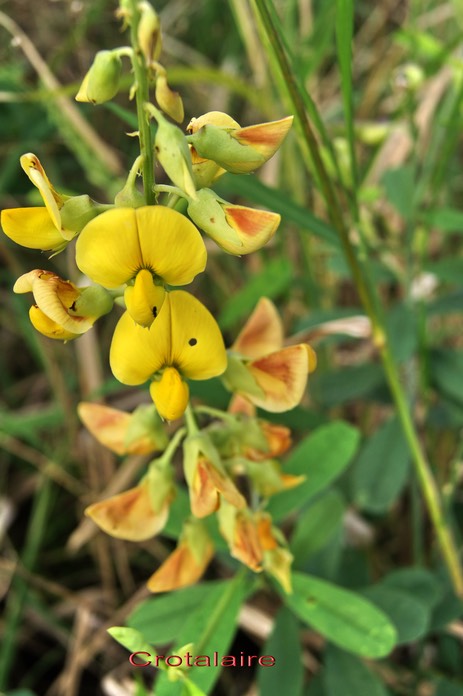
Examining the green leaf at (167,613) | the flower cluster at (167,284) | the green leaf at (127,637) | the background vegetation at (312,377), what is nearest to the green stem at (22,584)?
the background vegetation at (312,377)

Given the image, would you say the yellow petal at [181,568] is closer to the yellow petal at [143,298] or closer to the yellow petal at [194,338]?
the yellow petal at [194,338]

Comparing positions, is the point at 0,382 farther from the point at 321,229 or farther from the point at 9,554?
the point at 321,229

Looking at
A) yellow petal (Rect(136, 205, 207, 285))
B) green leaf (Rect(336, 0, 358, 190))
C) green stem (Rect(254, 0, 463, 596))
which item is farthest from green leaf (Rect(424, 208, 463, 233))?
yellow petal (Rect(136, 205, 207, 285))

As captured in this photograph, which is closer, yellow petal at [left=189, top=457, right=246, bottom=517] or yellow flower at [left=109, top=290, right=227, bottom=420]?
yellow flower at [left=109, top=290, right=227, bottom=420]

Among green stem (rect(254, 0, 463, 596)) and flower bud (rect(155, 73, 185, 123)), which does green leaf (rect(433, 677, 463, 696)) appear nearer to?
green stem (rect(254, 0, 463, 596))

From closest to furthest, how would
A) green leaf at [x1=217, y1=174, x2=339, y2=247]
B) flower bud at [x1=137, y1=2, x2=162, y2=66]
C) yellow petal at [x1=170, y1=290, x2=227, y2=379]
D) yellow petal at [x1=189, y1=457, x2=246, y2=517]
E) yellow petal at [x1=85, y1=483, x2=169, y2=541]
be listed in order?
1. flower bud at [x1=137, y1=2, x2=162, y2=66]
2. yellow petal at [x1=170, y1=290, x2=227, y2=379]
3. yellow petal at [x1=189, y1=457, x2=246, y2=517]
4. yellow petal at [x1=85, y1=483, x2=169, y2=541]
5. green leaf at [x1=217, y1=174, x2=339, y2=247]

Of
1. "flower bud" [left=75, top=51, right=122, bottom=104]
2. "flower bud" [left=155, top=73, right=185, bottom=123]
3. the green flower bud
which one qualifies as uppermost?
"flower bud" [left=75, top=51, right=122, bottom=104]

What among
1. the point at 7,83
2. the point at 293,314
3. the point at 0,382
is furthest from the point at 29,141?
the point at 293,314

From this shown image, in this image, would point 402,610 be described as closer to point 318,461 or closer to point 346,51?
point 318,461
